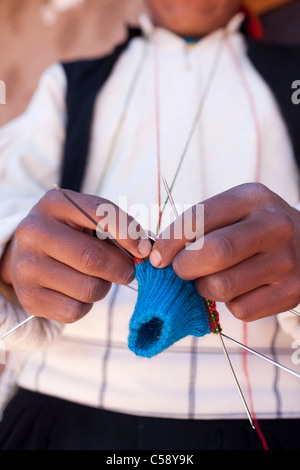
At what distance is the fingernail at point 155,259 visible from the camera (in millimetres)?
517

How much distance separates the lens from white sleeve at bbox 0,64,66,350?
2.66 feet

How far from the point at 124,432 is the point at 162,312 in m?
0.34

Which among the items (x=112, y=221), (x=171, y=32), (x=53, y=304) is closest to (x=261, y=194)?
(x=112, y=221)

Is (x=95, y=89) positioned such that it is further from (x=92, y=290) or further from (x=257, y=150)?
(x=92, y=290)

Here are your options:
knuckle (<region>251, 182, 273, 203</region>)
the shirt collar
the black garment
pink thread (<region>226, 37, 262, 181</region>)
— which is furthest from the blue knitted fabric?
the shirt collar

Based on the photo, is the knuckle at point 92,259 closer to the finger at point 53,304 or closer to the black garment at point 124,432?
the finger at point 53,304

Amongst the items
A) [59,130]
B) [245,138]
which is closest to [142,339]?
[245,138]

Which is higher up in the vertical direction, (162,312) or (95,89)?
(95,89)

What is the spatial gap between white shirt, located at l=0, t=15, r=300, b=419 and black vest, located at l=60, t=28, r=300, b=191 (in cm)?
2

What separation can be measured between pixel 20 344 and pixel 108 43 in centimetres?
127

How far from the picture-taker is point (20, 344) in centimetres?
72

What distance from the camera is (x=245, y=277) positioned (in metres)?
0.51

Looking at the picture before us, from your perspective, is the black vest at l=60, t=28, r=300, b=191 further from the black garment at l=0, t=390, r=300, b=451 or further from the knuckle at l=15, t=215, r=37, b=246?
the black garment at l=0, t=390, r=300, b=451

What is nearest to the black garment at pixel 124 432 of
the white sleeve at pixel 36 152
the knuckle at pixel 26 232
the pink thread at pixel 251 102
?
the white sleeve at pixel 36 152
